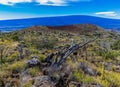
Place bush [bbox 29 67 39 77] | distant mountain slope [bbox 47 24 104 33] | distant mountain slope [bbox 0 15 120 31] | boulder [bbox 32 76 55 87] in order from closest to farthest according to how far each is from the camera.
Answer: boulder [bbox 32 76 55 87] → bush [bbox 29 67 39 77] → distant mountain slope [bbox 47 24 104 33] → distant mountain slope [bbox 0 15 120 31]

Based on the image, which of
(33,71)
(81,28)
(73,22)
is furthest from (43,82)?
(73,22)

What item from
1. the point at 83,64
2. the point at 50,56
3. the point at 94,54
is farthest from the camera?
the point at 94,54

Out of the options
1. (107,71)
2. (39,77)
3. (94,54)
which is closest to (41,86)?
(39,77)

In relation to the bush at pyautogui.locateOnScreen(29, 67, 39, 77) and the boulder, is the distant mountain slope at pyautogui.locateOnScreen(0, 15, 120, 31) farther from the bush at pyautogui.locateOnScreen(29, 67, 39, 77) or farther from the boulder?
the boulder

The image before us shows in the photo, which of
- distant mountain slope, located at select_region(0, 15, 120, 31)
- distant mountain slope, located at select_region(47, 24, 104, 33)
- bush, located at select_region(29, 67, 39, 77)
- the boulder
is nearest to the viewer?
the boulder

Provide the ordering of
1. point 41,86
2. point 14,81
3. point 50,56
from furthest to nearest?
point 50,56
point 14,81
point 41,86

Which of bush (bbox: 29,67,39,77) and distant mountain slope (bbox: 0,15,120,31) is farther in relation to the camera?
distant mountain slope (bbox: 0,15,120,31)

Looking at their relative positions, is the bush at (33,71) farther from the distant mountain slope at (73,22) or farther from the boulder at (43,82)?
the distant mountain slope at (73,22)

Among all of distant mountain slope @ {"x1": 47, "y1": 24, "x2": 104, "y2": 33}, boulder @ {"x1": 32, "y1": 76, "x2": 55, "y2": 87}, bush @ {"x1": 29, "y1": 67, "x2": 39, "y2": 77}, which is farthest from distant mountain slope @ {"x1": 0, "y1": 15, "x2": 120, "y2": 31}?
boulder @ {"x1": 32, "y1": 76, "x2": 55, "y2": 87}

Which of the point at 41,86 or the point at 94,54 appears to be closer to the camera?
the point at 41,86

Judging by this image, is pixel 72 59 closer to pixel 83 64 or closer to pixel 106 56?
pixel 83 64

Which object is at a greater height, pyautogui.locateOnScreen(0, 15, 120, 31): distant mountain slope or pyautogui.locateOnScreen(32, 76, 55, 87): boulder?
pyautogui.locateOnScreen(32, 76, 55, 87): boulder
